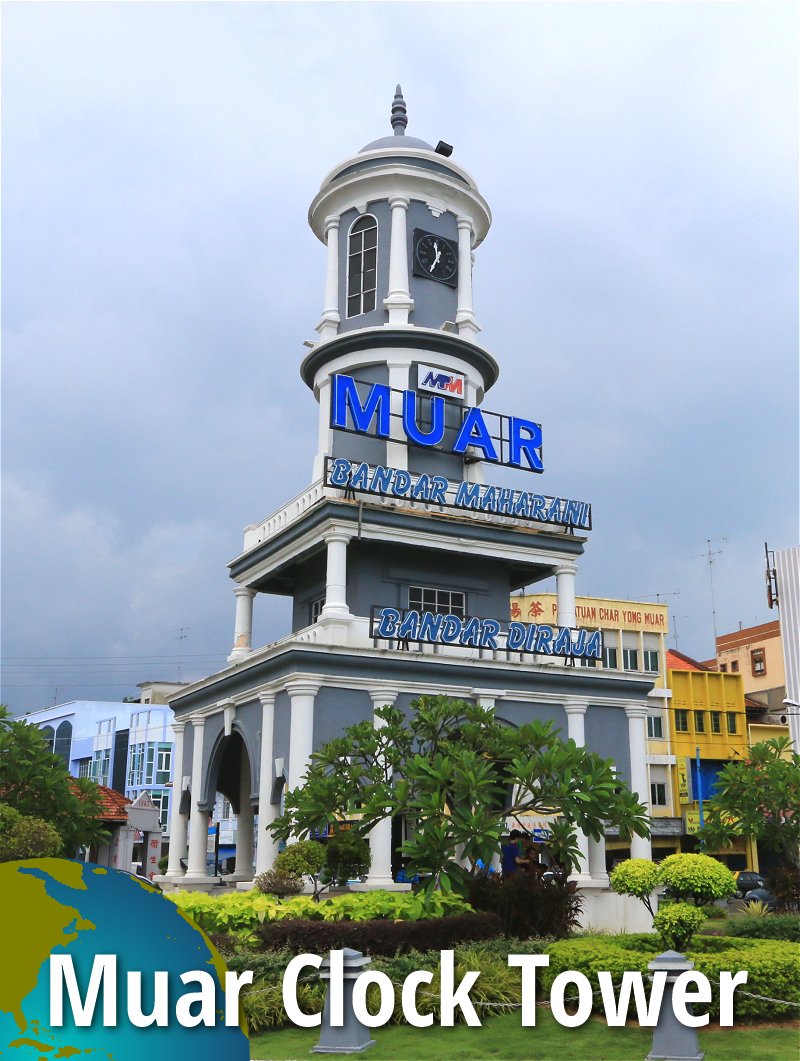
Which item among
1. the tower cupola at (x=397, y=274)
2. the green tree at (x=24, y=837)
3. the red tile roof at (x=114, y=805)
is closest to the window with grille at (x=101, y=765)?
the red tile roof at (x=114, y=805)

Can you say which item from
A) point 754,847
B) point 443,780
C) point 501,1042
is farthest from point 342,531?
point 754,847

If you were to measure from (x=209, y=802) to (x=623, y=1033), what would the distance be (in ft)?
75.6

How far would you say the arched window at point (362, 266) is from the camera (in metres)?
38.9

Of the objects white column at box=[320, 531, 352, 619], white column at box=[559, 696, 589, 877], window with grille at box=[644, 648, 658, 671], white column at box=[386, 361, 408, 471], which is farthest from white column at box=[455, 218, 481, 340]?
window with grille at box=[644, 648, 658, 671]

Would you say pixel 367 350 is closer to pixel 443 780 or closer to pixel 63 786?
pixel 63 786

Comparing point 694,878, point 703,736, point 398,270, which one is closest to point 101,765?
point 703,736

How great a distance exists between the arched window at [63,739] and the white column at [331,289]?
70850 mm

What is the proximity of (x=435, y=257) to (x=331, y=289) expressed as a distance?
391cm

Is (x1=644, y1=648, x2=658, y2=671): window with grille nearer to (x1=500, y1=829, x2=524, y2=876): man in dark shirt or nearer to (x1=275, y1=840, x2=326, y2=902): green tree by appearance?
(x1=500, y1=829, x2=524, y2=876): man in dark shirt

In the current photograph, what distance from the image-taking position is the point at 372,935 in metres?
18.8

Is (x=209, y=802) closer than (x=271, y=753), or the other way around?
(x=271, y=753)

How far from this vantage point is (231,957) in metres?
17.5

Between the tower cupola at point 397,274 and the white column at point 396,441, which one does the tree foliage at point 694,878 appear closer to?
the white column at point 396,441

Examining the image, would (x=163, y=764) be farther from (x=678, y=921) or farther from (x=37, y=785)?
(x=678, y=921)
